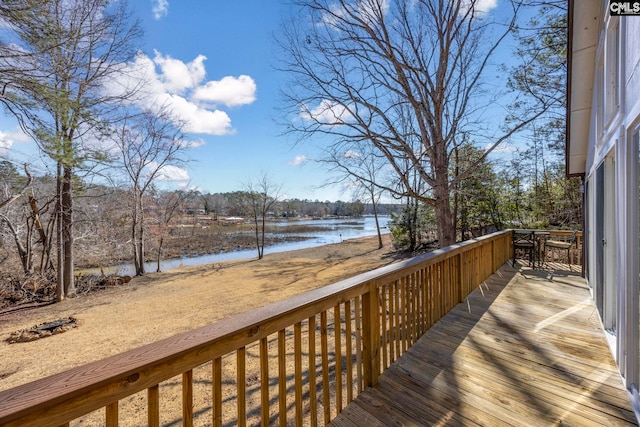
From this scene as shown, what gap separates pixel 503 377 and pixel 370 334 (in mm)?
1263

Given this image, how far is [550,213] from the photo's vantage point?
10.3 meters

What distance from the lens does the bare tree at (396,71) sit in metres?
5.52

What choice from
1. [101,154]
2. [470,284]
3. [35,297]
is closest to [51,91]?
[101,154]

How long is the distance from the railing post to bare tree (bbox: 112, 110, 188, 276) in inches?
451

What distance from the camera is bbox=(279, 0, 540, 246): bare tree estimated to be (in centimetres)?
552

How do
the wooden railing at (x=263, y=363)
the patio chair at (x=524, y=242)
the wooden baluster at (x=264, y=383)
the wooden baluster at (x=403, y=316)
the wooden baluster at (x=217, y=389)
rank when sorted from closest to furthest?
the wooden railing at (x=263, y=363) < the wooden baluster at (x=217, y=389) < the wooden baluster at (x=264, y=383) < the wooden baluster at (x=403, y=316) < the patio chair at (x=524, y=242)

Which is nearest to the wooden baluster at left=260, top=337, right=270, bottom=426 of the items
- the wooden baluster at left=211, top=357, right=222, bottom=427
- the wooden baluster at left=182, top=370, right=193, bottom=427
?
the wooden baluster at left=211, top=357, right=222, bottom=427

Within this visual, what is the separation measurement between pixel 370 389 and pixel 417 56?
256 inches

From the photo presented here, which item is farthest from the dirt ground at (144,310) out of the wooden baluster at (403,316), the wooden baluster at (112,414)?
the wooden baluster at (112,414)

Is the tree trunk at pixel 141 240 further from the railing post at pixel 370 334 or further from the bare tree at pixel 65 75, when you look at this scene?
the railing post at pixel 370 334

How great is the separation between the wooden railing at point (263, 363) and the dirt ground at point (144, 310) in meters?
2.02

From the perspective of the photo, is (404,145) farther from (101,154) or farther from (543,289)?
(101,154)

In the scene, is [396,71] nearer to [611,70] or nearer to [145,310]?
[611,70]

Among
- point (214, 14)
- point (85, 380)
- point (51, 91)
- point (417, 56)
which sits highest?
A: point (214, 14)
